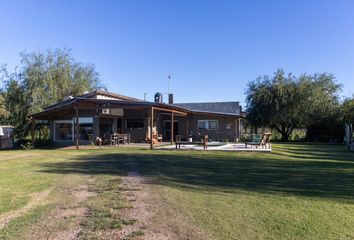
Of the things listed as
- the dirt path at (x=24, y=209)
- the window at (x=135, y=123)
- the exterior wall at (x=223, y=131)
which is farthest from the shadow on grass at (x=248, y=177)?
the exterior wall at (x=223, y=131)

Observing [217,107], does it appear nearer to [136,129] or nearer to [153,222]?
[136,129]

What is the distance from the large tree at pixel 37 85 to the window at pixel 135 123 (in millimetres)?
8819

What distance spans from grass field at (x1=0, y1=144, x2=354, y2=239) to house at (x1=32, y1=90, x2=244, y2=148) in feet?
39.3

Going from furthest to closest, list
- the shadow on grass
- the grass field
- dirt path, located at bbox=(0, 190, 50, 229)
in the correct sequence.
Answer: the shadow on grass → dirt path, located at bbox=(0, 190, 50, 229) → the grass field

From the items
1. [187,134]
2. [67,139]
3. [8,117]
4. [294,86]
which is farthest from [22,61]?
[294,86]

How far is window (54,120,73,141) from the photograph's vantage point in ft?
86.1

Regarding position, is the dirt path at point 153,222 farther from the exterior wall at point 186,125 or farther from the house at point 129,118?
the exterior wall at point 186,125

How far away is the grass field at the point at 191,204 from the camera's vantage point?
194 inches

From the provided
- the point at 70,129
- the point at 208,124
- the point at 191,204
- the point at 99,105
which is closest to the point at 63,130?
the point at 70,129

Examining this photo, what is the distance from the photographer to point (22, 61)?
3466 cm

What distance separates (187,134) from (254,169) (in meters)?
20.2

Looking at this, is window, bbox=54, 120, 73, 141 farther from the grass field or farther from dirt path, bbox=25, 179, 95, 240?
dirt path, bbox=25, 179, 95, 240

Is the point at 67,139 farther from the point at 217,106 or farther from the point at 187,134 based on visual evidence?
the point at 217,106

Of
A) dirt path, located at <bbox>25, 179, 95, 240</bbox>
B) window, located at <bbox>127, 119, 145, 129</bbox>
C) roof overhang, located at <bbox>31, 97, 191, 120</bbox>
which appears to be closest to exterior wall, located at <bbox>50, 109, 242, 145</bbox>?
window, located at <bbox>127, 119, 145, 129</bbox>
